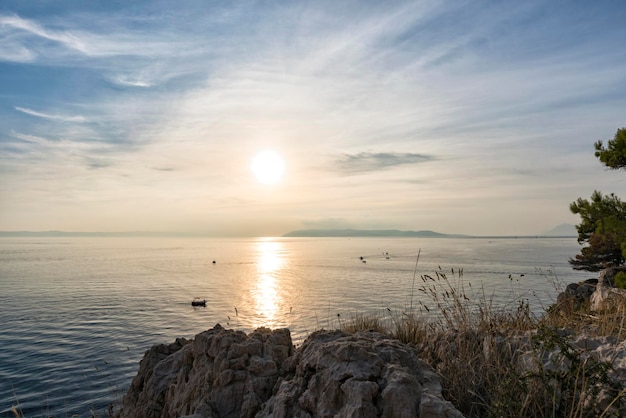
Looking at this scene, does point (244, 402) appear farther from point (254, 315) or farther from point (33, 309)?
point (33, 309)

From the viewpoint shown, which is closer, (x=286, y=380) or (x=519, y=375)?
(x=519, y=375)

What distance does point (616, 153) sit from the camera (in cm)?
1666

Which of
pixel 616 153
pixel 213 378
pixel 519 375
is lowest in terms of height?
pixel 213 378

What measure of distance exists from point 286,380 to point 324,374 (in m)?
0.88

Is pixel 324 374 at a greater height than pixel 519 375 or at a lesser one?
greater

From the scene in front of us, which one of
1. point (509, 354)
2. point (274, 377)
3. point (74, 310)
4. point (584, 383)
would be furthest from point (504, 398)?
point (74, 310)

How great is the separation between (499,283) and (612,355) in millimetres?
47240

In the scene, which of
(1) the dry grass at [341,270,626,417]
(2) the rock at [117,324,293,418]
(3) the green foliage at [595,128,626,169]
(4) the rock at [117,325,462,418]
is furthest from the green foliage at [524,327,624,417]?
(3) the green foliage at [595,128,626,169]

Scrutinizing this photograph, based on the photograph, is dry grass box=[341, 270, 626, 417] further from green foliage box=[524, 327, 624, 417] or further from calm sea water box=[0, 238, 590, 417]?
calm sea water box=[0, 238, 590, 417]

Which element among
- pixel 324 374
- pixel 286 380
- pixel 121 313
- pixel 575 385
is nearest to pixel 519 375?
pixel 575 385

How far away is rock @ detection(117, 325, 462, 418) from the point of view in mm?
4342

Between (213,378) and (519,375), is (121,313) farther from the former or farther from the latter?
(519,375)

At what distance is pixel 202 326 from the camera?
2923cm

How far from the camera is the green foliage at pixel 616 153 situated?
16422mm
